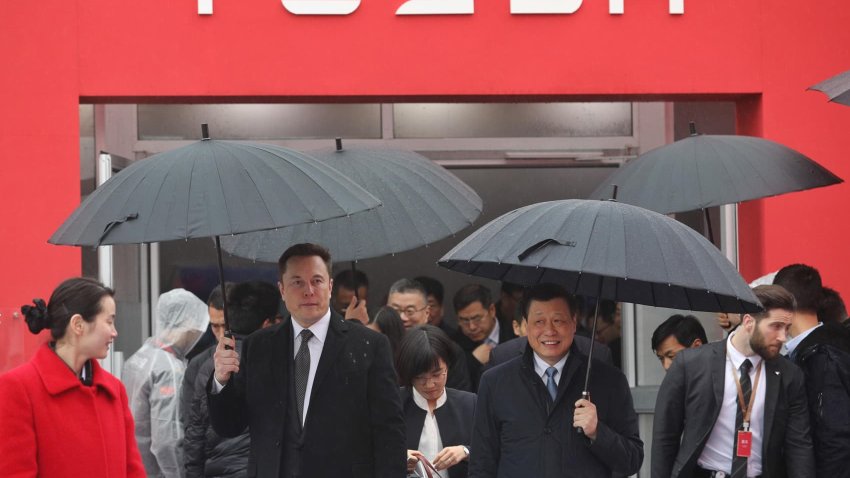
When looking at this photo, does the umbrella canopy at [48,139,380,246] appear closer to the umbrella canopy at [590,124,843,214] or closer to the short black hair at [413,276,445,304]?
the umbrella canopy at [590,124,843,214]

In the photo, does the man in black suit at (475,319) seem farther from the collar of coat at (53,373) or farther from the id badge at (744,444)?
the collar of coat at (53,373)

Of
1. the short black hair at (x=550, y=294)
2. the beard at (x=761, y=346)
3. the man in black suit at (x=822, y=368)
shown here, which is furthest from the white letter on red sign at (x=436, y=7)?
the short black hair at (x=550, y=294)

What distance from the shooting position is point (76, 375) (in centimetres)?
549

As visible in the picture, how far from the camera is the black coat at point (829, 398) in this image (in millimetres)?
6820

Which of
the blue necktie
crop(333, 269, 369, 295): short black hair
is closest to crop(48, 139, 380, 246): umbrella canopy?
the blue necktie

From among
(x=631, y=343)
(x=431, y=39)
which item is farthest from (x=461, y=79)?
(x=631, y=343)

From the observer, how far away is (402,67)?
8.89 m

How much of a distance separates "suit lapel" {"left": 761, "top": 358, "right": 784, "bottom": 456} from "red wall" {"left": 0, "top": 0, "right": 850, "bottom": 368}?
2.31 meters

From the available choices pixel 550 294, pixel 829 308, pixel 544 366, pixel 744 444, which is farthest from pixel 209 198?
pixel 829 308

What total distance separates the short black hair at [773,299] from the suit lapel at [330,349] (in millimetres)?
2121

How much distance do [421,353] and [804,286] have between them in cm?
208

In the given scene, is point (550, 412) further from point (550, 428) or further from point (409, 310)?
point (409, 310)

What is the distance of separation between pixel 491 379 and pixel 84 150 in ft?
15.9

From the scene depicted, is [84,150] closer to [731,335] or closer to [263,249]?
[263,249]
